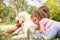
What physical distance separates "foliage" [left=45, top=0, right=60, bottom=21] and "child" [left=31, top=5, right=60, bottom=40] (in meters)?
0.04

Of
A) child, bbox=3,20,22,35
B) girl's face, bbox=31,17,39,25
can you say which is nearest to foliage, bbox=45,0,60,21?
girl's face, bbox=31,17,39,25

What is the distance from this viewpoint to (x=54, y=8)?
1.44 metres

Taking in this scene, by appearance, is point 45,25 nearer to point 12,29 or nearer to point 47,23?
point 47,23

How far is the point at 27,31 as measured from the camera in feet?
4.74

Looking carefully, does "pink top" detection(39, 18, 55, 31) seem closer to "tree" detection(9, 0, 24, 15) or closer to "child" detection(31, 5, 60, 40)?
"child" detection(31, 5, 60, 40)

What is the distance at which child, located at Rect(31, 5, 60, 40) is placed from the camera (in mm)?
1405

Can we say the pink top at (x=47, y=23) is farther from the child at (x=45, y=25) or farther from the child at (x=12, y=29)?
the child at (x=12, y=29)

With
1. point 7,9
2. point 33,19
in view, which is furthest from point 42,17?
point 7,9

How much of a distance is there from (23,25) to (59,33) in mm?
284

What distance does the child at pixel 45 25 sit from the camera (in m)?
1.41

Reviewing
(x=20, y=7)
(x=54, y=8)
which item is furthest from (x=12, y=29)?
(x=54, y=8)

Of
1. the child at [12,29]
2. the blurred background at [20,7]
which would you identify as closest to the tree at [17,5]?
the blurred background at [20,7]

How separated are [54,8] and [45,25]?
15 cm

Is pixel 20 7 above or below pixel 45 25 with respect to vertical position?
above
